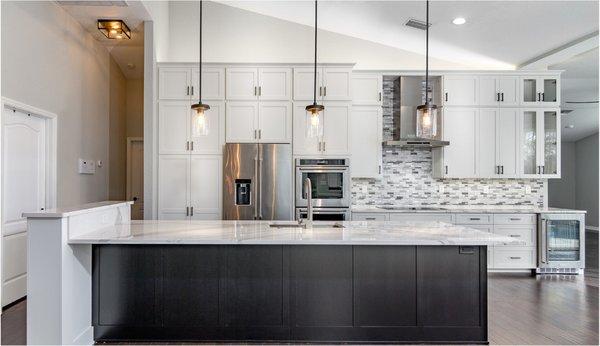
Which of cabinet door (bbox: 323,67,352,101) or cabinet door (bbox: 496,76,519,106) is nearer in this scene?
cabinet door (bbox: 323,67,352,101)

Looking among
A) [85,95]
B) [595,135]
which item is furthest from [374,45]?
[595,135]

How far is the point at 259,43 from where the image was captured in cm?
539

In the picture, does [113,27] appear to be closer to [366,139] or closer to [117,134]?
[117,134]

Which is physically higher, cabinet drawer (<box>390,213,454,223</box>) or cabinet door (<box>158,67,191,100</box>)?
cabinet door (<box>158,67,191,100</box>)

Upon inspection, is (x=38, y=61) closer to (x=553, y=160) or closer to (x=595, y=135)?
(x=553, y=160)

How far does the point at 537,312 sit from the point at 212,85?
4.40 metres

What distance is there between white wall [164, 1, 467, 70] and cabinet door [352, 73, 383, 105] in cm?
58

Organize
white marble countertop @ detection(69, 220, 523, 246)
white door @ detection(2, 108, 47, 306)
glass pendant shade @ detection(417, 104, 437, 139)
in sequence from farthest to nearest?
white door @ detection(2, 108, 47, 306)
glass pendant shade @ detection(417, 104, 437, 139)
white marble countertop @ detection(69, 220, 523, 246)

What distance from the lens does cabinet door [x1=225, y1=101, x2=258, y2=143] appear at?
4656mm

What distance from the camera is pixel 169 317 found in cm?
264

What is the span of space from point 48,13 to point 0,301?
9.86 feet

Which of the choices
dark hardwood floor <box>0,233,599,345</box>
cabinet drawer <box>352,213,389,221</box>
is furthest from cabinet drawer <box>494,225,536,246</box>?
cabinet drawer <box>352,213,389,221</box>

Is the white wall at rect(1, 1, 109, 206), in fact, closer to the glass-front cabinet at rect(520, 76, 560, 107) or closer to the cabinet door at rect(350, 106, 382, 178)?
the cabinet door at rect(350, 106, 382, 178)

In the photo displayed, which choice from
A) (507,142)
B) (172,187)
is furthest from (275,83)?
(507,142)
